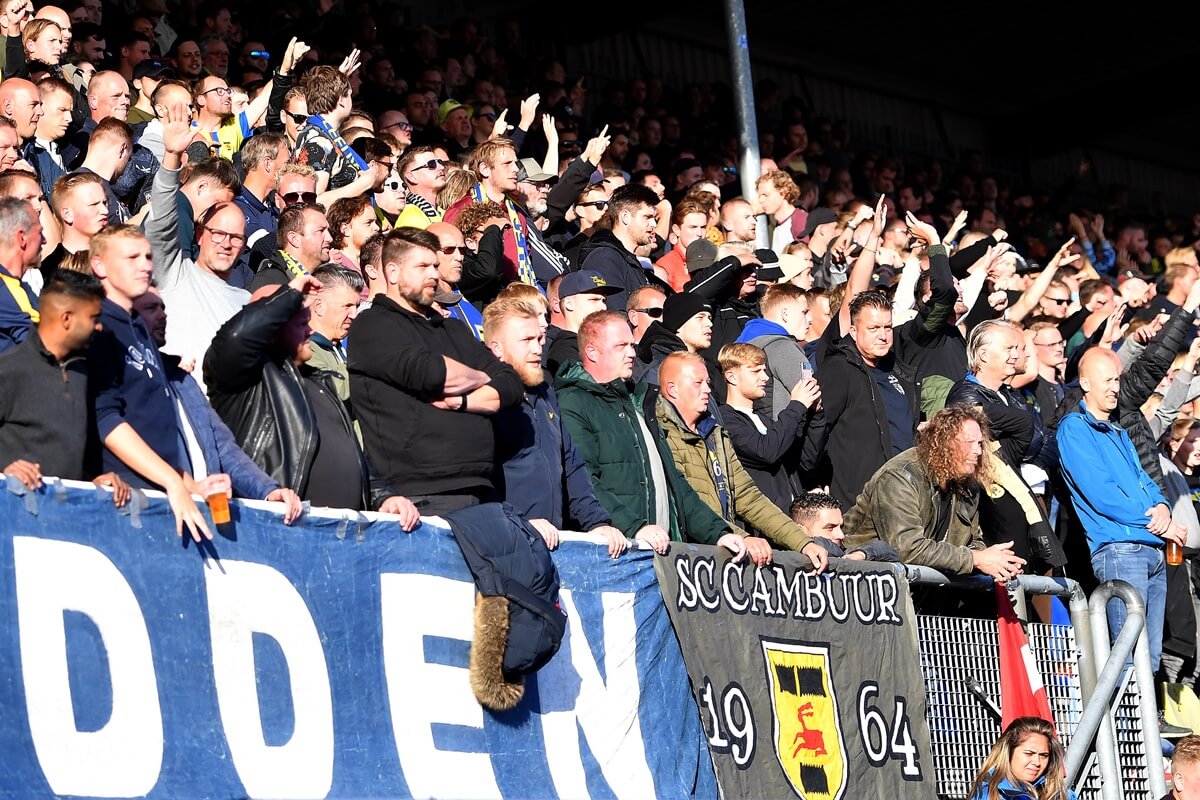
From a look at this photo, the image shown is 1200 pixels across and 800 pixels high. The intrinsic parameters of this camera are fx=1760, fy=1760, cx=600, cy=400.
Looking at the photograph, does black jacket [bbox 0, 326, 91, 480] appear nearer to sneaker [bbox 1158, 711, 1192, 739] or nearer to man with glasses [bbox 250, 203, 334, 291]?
man with glasses [bbox 250, 203, 334, 291]

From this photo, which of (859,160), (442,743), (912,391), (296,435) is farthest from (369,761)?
(859,160)

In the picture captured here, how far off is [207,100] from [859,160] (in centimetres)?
997

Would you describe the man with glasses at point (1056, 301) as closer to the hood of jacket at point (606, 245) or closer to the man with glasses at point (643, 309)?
the hood of jacket at point (606, 245)

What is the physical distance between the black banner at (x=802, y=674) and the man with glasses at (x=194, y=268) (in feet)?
6.42

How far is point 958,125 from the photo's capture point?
2619 cm

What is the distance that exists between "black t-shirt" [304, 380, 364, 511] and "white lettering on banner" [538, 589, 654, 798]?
83cm

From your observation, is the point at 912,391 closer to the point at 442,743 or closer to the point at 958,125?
the point at 442,743

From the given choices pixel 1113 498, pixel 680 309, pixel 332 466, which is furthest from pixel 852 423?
pixel 332 466

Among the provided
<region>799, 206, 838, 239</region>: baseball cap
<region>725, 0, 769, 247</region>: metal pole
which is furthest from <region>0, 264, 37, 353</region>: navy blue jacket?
<region>799, 206, 838, 239</region>: baseball cap

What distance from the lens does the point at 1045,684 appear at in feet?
25.5

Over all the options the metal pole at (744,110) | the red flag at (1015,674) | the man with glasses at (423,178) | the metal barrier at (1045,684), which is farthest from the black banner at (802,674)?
the metal pole at (744,110)

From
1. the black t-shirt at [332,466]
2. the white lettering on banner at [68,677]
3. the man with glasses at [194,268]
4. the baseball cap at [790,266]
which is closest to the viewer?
the white lettering on banner at [68,677]

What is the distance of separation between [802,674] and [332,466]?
2.18 meters

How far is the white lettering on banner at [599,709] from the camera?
598cm
